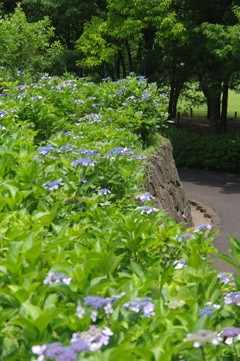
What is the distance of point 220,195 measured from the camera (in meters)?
13.0

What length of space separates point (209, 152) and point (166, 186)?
358 inches

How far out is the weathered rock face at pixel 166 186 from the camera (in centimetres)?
715

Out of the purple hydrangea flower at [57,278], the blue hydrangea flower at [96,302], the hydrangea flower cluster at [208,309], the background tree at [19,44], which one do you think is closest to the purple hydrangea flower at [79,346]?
the blue hydrangea flower at [96,302]

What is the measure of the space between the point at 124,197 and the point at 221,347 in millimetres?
2319

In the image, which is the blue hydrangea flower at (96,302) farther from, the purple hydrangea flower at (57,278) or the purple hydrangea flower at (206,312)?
the purple hydrangea flower at (206,312)

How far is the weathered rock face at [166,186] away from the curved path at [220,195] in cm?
107

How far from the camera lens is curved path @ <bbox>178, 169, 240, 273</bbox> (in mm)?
9698

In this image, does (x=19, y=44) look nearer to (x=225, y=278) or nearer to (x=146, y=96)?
(x=146, y=96)

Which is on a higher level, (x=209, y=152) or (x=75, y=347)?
(x=75, y=347)

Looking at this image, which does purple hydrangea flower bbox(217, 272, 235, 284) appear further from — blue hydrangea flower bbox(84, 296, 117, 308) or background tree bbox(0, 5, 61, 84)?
background tree bbox(0, 5, 61, 84)

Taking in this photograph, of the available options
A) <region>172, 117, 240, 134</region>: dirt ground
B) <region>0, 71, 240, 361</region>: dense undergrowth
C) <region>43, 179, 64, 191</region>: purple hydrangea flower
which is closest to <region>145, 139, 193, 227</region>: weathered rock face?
<region>0, 71, 240, 361</region>: dense undergrowth

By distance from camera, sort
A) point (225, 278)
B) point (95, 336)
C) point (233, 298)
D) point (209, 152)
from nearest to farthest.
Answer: point (95, 336) → point (233, 298) → point (225, 278) → point (209, 152)

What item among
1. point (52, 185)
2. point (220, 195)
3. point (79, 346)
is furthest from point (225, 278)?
point (220, 195)

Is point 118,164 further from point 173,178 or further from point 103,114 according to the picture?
point 173,178
